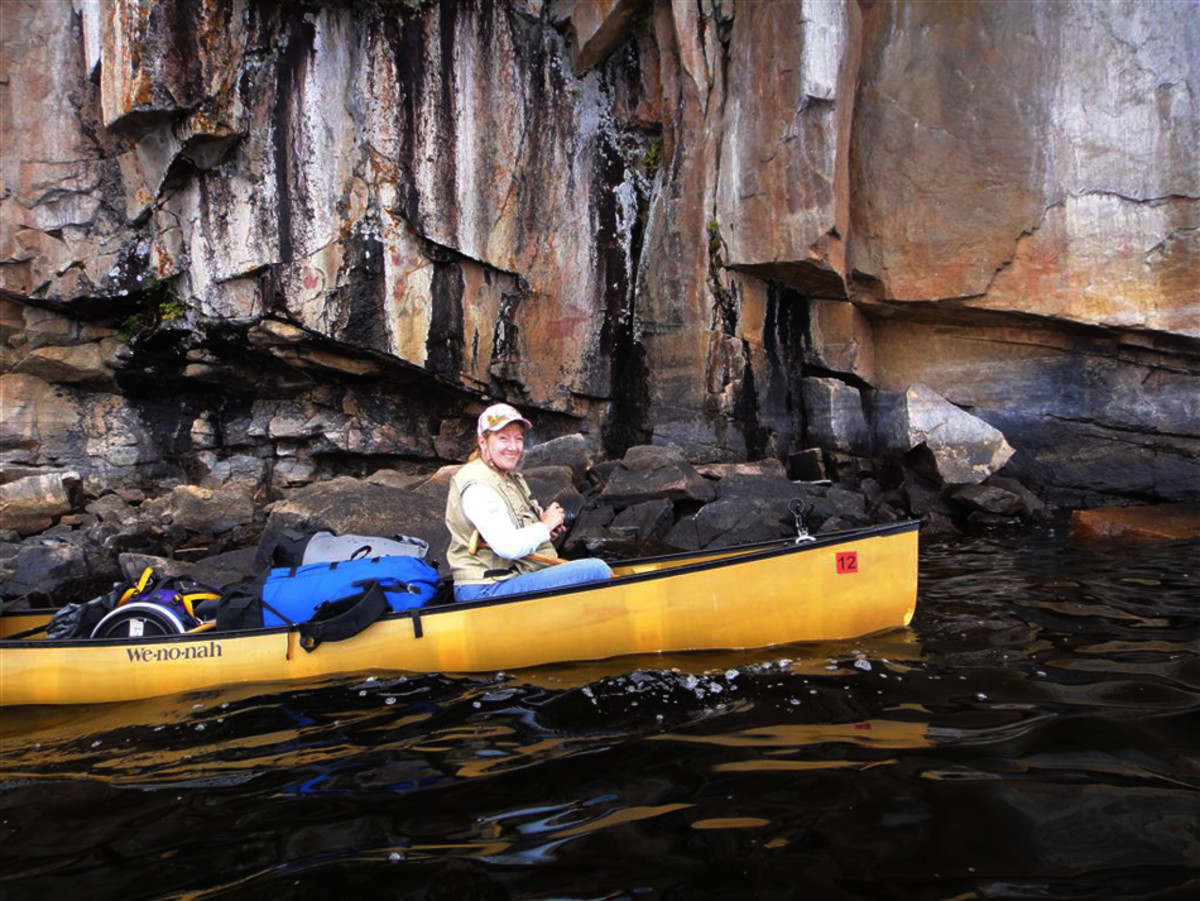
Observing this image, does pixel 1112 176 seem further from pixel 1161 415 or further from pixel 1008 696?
pixel 1008 696

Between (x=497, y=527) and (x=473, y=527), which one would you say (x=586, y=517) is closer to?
(x=473, y=527)

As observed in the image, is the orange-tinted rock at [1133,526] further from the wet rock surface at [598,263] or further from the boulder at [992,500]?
the wet rock surface at [598,263]

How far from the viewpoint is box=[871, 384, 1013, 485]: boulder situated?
11.5 meters

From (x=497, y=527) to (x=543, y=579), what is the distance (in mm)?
525

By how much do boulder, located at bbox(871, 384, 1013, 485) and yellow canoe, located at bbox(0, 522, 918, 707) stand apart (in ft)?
22.8

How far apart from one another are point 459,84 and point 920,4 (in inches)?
288

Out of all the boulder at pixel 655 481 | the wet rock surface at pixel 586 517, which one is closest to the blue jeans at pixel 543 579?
the wet rock surface at pixel 586 517

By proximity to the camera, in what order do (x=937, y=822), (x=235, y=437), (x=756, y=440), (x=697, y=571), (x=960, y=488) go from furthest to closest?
(x=235, y=437) < (x=756, y=440) < (x=960, y=488) < (x=697, y=571) < (x=937, y=822)

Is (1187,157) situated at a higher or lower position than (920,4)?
lower

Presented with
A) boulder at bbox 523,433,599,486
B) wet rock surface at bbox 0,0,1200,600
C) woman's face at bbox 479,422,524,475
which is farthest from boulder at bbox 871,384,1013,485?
woman's face at bbox 479,422,524,475

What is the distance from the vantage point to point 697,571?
505 centimetres

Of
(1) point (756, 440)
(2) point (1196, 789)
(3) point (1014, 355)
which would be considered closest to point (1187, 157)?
(3) point (1014, 355)

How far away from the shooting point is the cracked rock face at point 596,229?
1170 cm

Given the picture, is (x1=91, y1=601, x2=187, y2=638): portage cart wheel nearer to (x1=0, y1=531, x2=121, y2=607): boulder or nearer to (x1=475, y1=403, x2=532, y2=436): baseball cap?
(x1=475, y1=403, x2=532, y2=436): baseball cap
